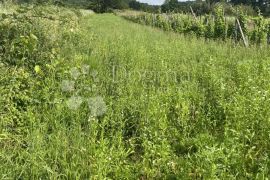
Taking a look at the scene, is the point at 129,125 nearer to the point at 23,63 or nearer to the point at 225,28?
the point at 23,63

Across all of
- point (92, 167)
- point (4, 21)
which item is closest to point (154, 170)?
point (92, 167)

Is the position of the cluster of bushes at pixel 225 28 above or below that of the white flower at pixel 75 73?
above

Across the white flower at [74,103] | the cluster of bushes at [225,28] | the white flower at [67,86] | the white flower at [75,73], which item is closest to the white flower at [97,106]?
the white flower at [74,103]

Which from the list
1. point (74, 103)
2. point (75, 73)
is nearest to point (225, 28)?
point (75, 73)

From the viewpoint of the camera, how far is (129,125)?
14.2 ft

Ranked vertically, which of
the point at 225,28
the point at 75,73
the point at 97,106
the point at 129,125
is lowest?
the point at 129,125

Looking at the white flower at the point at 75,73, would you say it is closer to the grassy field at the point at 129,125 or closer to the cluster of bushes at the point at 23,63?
the grassy field at the point at 129,125

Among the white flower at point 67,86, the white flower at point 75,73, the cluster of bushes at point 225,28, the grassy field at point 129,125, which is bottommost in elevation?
the grassy field at point 129,125

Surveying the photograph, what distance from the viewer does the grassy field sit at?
305 cm

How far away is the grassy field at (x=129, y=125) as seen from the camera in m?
3.05

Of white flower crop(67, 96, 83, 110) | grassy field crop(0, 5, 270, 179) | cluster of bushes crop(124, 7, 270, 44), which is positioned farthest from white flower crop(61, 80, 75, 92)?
cluster of bushes crop(124, 7, 270, 44)

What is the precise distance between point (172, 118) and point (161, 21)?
1624 cm

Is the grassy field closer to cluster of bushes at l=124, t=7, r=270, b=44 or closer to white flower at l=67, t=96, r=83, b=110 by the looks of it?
white flower at l=67, t=96, r=83, b=110

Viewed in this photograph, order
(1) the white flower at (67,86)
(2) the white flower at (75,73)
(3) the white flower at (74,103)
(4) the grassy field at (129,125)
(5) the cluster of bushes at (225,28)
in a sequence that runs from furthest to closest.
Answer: (5) the cluster of bushes at (225,28) → (2) the white flower at (75,73) → (1) the white flower at (67,86) → (3) the white flower at (74,103) → (4) the grassy field at (129,125)
